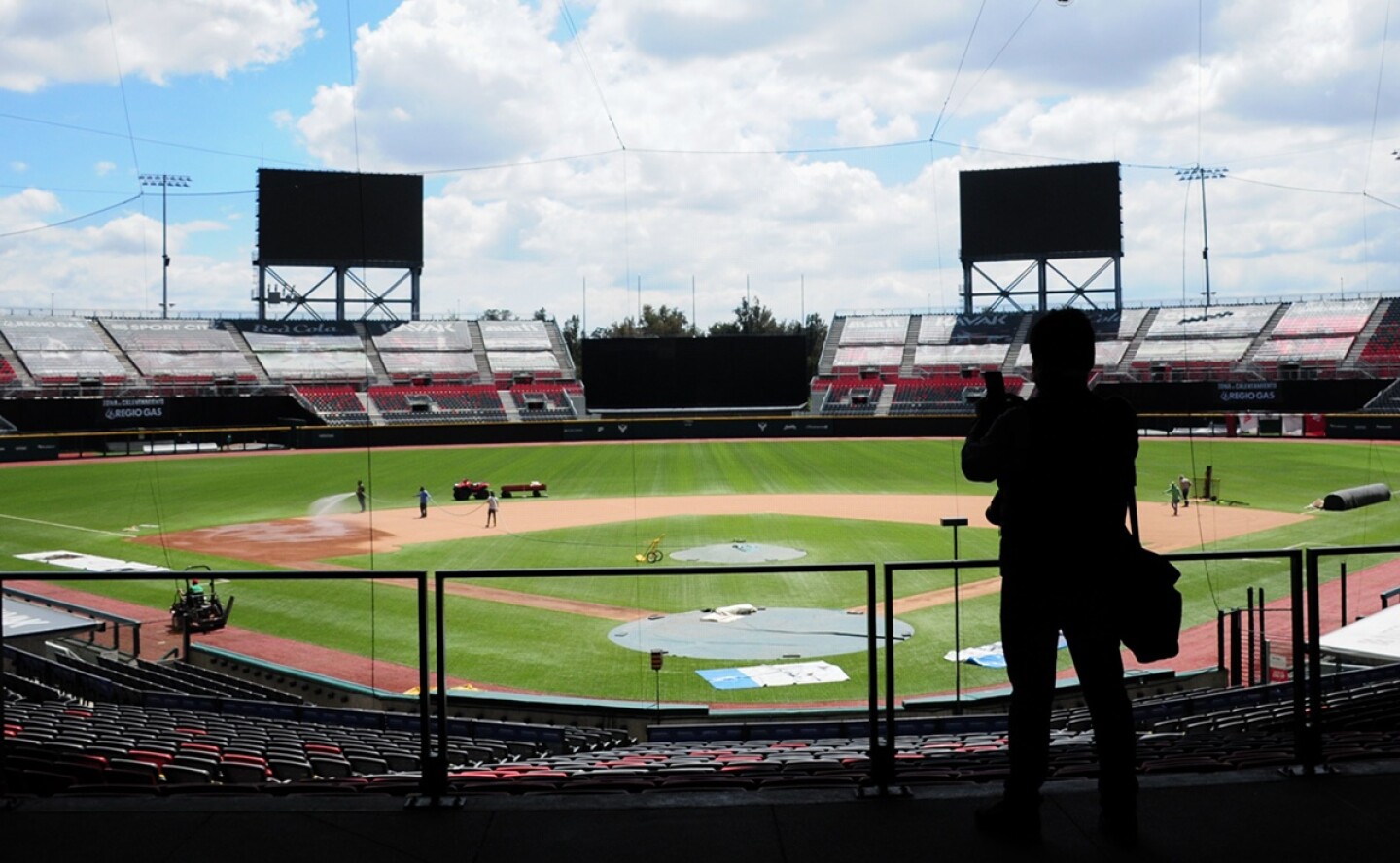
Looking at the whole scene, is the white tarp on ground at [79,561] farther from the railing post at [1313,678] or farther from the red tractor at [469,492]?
the railing post at [1313,678]

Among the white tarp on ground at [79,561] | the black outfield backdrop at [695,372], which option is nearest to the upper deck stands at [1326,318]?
the black outfield backdrop at [695,372]

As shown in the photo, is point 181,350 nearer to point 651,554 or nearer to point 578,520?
point 578,520

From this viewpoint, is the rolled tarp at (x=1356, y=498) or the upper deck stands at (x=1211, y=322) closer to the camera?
the rolled tarp at (x=1356, y=498)

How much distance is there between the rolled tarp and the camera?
30.4m

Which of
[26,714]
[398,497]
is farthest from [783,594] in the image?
[398,497]

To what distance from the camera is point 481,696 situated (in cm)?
1330

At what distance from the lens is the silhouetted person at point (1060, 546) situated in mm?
3736

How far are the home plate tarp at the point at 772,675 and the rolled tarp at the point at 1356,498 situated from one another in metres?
21.2

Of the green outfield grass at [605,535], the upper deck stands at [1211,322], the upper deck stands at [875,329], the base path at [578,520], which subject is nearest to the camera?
the green outfield grass at [605,535]

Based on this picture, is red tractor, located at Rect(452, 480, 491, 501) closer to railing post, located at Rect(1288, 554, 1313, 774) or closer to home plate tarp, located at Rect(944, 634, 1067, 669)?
home plate tarp, located at Rect(944, 634, 1067, 669)

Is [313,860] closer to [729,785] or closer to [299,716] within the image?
[729,785]

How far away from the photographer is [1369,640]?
11.9 meters

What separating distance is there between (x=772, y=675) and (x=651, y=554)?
9.76 meters

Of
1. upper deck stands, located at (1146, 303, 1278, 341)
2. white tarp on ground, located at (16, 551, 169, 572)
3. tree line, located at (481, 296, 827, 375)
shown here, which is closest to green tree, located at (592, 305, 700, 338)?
tree line, located at (481, 296, 827, 375)
